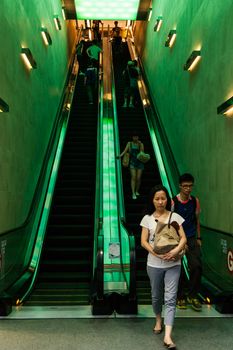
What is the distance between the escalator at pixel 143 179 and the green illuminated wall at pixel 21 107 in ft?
6.09

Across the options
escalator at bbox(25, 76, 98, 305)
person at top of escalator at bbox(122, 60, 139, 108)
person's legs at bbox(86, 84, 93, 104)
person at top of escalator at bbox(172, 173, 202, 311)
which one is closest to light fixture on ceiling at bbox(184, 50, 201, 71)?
escalator at bbox(25, 76, 98, 305)

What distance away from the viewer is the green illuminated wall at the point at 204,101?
17.6 ft

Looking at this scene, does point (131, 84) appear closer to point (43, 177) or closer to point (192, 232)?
point (43, 177)

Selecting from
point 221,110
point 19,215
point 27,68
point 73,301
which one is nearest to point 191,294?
point 73,301

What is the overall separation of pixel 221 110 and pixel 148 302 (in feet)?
8.60

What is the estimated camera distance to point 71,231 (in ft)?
23.9

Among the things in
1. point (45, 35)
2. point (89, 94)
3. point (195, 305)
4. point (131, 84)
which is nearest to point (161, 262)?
point (195, 305)

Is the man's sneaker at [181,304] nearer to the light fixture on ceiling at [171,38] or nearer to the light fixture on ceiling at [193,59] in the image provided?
the light fixture on ceiling at [193,59]

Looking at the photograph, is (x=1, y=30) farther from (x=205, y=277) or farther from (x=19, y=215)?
(x=205, y=277)

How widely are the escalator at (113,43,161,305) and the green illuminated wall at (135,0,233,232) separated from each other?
31.2 inches

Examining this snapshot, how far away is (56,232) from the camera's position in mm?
7258

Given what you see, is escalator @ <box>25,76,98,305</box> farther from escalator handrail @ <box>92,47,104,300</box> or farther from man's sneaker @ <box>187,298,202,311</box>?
man's sneaker @ <box>187,298,202,311</box>

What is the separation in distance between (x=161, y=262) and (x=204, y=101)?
145 inches

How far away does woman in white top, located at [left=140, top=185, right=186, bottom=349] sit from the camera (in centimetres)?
341
